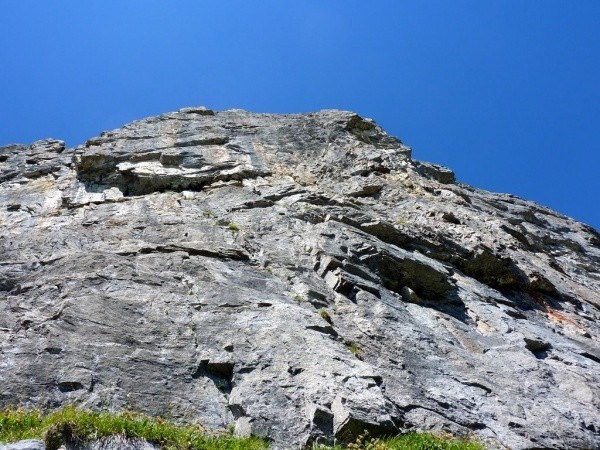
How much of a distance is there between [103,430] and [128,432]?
431mm

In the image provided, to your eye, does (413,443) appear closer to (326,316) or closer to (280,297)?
(326,316)

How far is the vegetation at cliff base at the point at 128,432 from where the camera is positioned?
11.0 m

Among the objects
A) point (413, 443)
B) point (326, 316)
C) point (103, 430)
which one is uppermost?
point (326, 316)

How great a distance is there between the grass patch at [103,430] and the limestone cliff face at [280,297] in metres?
0.78

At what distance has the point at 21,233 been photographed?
22531mm

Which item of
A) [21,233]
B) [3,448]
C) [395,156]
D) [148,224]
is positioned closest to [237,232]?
[148,224]

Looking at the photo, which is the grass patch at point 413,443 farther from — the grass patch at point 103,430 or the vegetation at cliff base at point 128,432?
the grass patch at point 103,430

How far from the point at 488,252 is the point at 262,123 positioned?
56.7ft

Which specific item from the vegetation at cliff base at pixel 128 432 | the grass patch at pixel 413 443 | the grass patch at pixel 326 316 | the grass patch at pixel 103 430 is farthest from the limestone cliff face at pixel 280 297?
the grass patch at pixel 103 430

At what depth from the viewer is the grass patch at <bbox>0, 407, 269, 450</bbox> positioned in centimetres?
1092

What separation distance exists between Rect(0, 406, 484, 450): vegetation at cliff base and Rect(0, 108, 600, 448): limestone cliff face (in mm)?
547

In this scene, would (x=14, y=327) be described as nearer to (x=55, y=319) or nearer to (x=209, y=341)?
(x=55, y=319)

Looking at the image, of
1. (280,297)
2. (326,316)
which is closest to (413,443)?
(326,316)

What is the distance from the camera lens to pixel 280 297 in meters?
18.6
